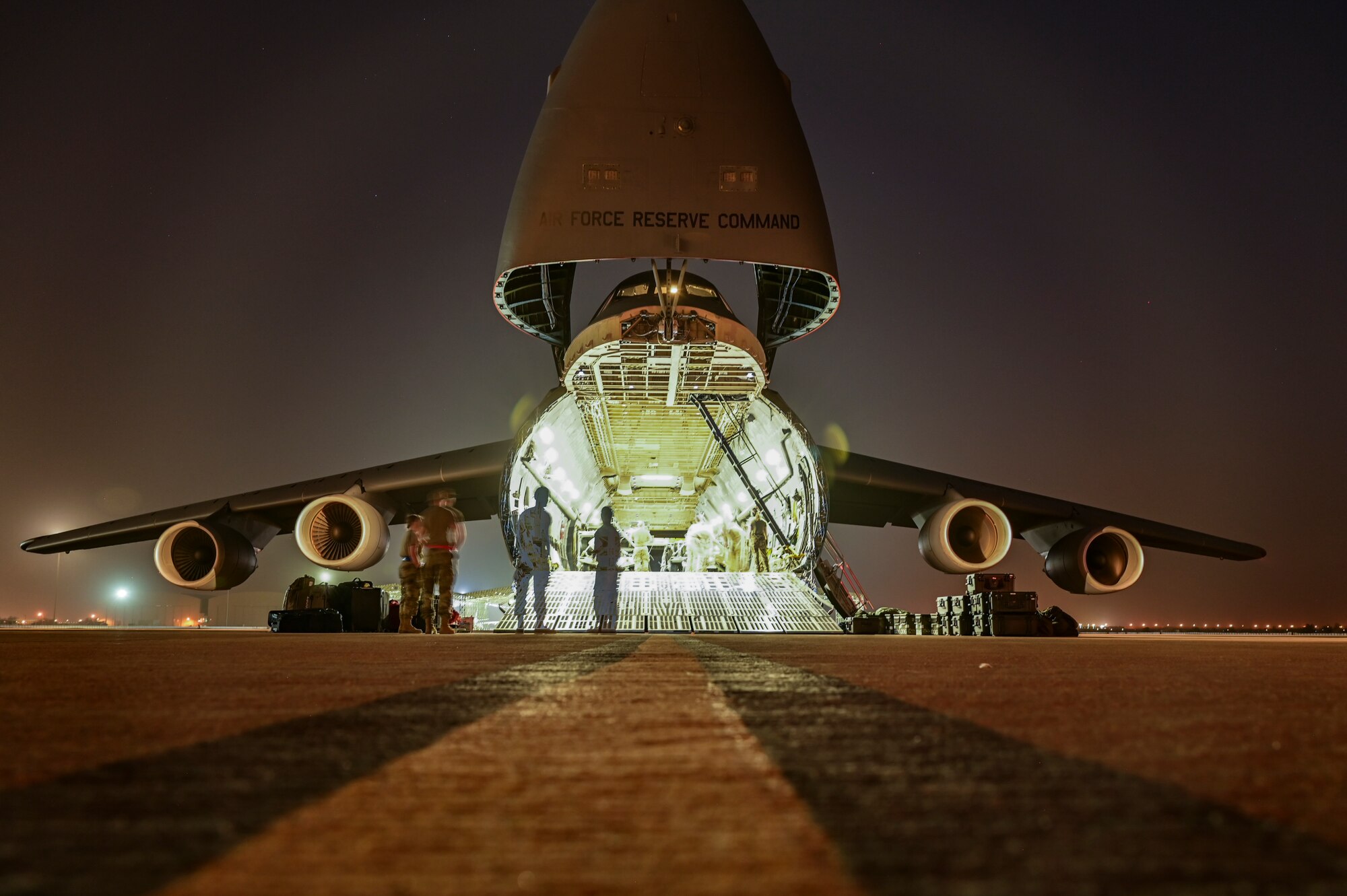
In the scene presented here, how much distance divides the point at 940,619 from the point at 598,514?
1124 cm

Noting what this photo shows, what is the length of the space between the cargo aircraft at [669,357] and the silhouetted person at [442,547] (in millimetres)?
2511

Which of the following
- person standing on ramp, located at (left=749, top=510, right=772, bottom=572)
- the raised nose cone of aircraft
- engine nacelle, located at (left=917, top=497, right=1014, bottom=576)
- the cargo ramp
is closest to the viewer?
the raised nose cone of aircraft

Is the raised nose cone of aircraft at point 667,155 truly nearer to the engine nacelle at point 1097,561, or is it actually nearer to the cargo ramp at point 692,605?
the cargo ramp at point 692,605

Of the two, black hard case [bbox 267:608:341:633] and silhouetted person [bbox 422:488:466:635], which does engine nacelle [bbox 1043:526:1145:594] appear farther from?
black hard case [bbox 267:608:341:633]

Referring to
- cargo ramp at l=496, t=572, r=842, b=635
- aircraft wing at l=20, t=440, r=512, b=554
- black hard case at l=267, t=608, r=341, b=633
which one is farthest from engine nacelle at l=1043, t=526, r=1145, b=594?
black hard case at l=267, t=608, r=341, b=633

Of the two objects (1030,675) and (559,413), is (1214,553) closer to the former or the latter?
(559,413)

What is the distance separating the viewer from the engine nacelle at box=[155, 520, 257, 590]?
12.3 metres

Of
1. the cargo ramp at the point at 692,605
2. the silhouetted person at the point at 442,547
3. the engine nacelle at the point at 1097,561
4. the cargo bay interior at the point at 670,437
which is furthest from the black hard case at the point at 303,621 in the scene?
Answer: the engine nacelle at the point at 1097,561

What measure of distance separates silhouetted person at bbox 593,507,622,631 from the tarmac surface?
8381 mm

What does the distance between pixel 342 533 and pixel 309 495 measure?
123 cm

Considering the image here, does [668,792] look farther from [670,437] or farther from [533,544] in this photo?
[670,437]

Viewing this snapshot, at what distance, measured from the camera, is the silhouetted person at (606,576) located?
1017 centimetres

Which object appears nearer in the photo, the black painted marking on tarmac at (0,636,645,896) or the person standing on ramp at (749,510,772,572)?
the black painted marking on tarmac at (0,636,645,896)

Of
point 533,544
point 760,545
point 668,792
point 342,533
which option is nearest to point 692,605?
point 533,544
